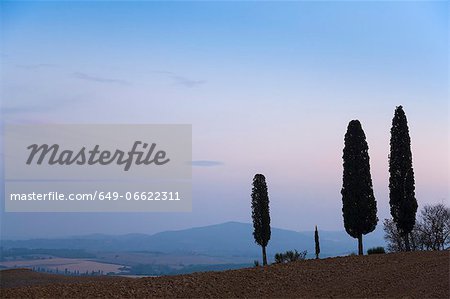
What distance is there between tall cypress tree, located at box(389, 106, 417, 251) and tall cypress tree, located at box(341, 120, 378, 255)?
1773 mm

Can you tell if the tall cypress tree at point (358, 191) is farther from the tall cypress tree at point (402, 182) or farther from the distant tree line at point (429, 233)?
the distant tree line at point (429, 233)

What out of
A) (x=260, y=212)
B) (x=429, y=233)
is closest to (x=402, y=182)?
(x=260, y=212)

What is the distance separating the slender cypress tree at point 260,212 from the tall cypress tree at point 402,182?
28.7 feet

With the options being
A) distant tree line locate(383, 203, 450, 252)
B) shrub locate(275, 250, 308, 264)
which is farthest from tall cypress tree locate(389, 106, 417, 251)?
distant tree line locate(383, 203, 450, 252)

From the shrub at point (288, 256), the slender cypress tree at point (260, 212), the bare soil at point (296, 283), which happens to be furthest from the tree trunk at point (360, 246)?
the slender cypress tree at point (260, 212)

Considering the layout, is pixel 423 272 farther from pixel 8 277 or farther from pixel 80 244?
pixel 80 244

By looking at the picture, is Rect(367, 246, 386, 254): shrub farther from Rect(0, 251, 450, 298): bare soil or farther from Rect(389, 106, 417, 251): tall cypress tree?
Rect(0, 251, 450, 298): bare soil

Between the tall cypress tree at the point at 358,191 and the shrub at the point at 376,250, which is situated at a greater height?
the tall cypress tree at the point at 358,191

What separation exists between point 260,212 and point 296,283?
1502 cm

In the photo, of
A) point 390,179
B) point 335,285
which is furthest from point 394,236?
point 335,285

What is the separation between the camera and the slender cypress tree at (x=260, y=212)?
38.8m

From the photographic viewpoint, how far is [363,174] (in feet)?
113

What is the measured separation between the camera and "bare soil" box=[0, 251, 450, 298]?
72.3 feet

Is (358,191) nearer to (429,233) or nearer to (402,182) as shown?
(402,182)
